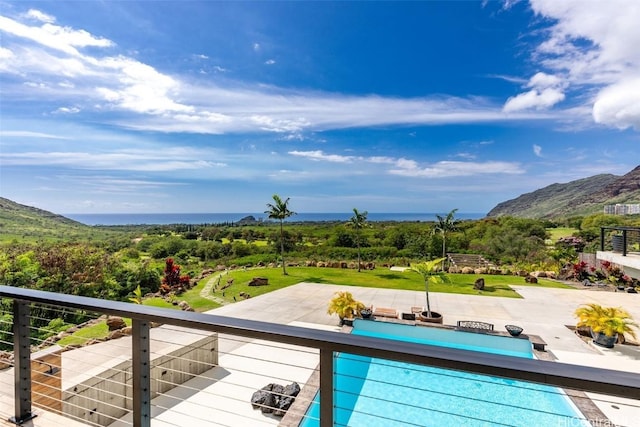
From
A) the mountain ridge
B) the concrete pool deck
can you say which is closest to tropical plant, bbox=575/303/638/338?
the concrete pool deck

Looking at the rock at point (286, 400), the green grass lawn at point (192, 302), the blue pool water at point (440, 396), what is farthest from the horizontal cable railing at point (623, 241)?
the green grass lawn at point (192, 302)

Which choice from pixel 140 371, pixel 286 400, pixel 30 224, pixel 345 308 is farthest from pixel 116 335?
pixel 30 224

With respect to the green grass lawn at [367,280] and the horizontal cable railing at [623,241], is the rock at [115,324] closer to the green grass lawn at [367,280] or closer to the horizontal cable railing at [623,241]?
the green grass lawn at [367,280]

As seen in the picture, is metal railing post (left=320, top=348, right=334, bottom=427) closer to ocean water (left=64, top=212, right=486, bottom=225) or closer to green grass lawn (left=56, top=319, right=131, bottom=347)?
green grass lawn (left=56, top=319, right=131, bottom=347)

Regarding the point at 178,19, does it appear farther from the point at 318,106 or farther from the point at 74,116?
the point at 318,106

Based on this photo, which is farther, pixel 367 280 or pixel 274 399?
pixel 367 280

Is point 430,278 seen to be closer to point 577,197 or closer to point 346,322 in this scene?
point 346,322

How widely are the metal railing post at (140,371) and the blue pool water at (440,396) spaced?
271 centimetres

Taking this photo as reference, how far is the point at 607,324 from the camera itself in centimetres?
736

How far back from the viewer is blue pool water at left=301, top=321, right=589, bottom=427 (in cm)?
514

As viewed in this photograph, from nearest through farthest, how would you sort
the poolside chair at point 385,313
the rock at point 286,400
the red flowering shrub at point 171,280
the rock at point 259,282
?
the rock at point 286,400
the poolside chair at point 385,313
the red flowering shrub at point 171,280
the rock at point 259,282

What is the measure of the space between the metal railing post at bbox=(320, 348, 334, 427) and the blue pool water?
114 inches

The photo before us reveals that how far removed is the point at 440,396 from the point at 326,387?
684 cm

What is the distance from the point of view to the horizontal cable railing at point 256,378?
0.92 meters
